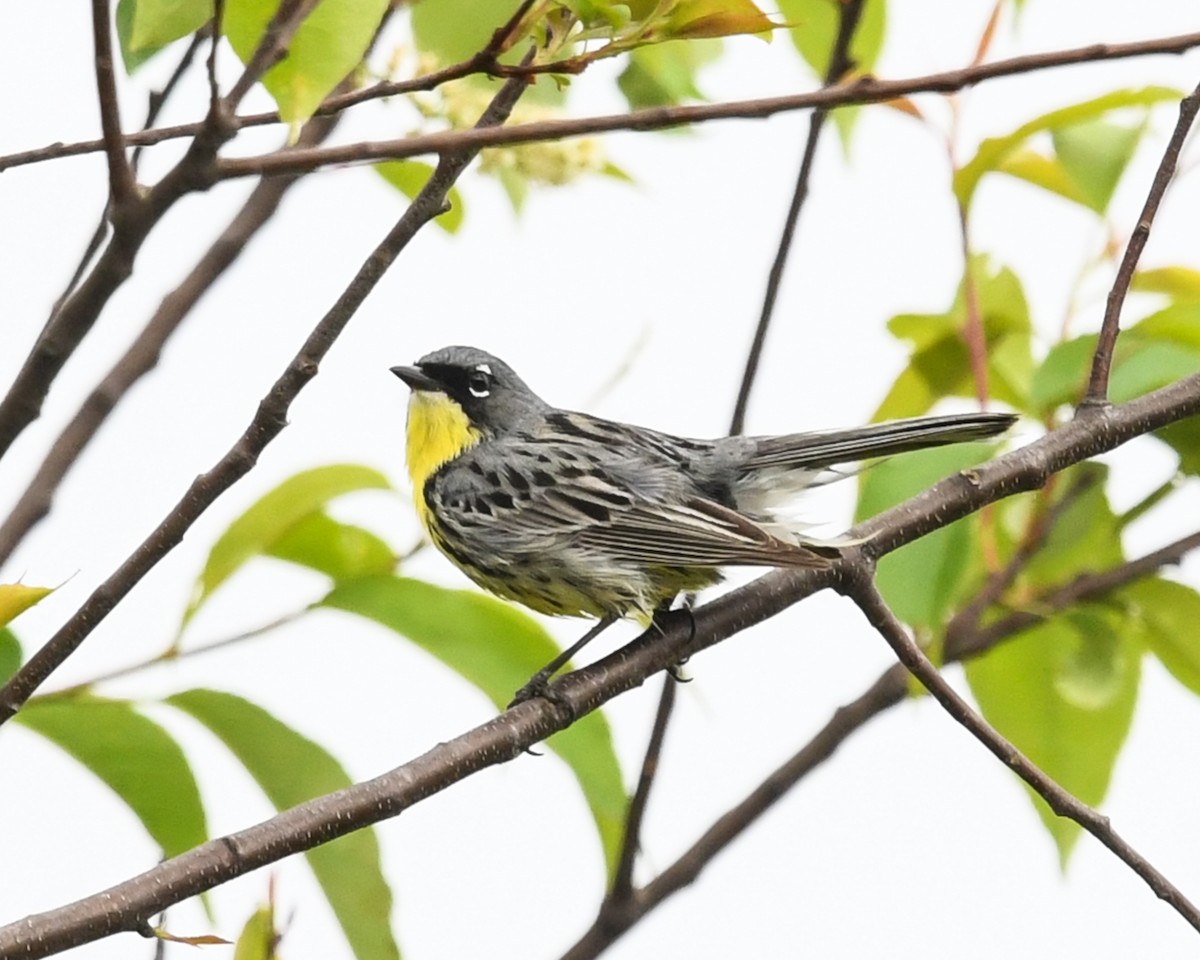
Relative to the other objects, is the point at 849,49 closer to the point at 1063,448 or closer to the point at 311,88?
the point at 1063,448

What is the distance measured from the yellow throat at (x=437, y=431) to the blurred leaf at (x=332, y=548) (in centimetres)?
143

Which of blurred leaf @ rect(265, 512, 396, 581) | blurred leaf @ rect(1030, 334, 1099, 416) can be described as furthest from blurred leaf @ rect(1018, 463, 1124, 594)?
blurred leaf @ rect(265, 512, 396, 581)

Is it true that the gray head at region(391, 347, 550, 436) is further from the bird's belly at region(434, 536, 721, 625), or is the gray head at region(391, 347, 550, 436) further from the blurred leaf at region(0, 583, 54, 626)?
the blurred leaf at region(0, 583, 54, 626)

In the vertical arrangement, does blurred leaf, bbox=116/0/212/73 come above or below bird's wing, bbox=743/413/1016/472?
above

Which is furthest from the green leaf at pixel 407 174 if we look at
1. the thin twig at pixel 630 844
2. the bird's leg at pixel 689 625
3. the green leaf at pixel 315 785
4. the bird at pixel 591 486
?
the thin twig at pixel 630 844

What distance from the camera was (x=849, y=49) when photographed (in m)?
3.07

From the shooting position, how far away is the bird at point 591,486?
3447 millimetres

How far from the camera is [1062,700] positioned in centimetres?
328

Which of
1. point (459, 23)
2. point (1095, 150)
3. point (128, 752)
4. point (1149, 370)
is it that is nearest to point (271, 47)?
point (459, 23)

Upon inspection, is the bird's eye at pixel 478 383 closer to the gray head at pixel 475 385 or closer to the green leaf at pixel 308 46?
the gray head at pixel 475 385

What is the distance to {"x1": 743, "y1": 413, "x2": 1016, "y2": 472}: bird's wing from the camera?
3127 millimetres

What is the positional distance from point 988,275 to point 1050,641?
720 mm

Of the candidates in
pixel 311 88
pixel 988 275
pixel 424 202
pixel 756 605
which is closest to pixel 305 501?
pixel 756 605

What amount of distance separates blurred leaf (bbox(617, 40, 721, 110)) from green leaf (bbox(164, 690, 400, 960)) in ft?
3.93
